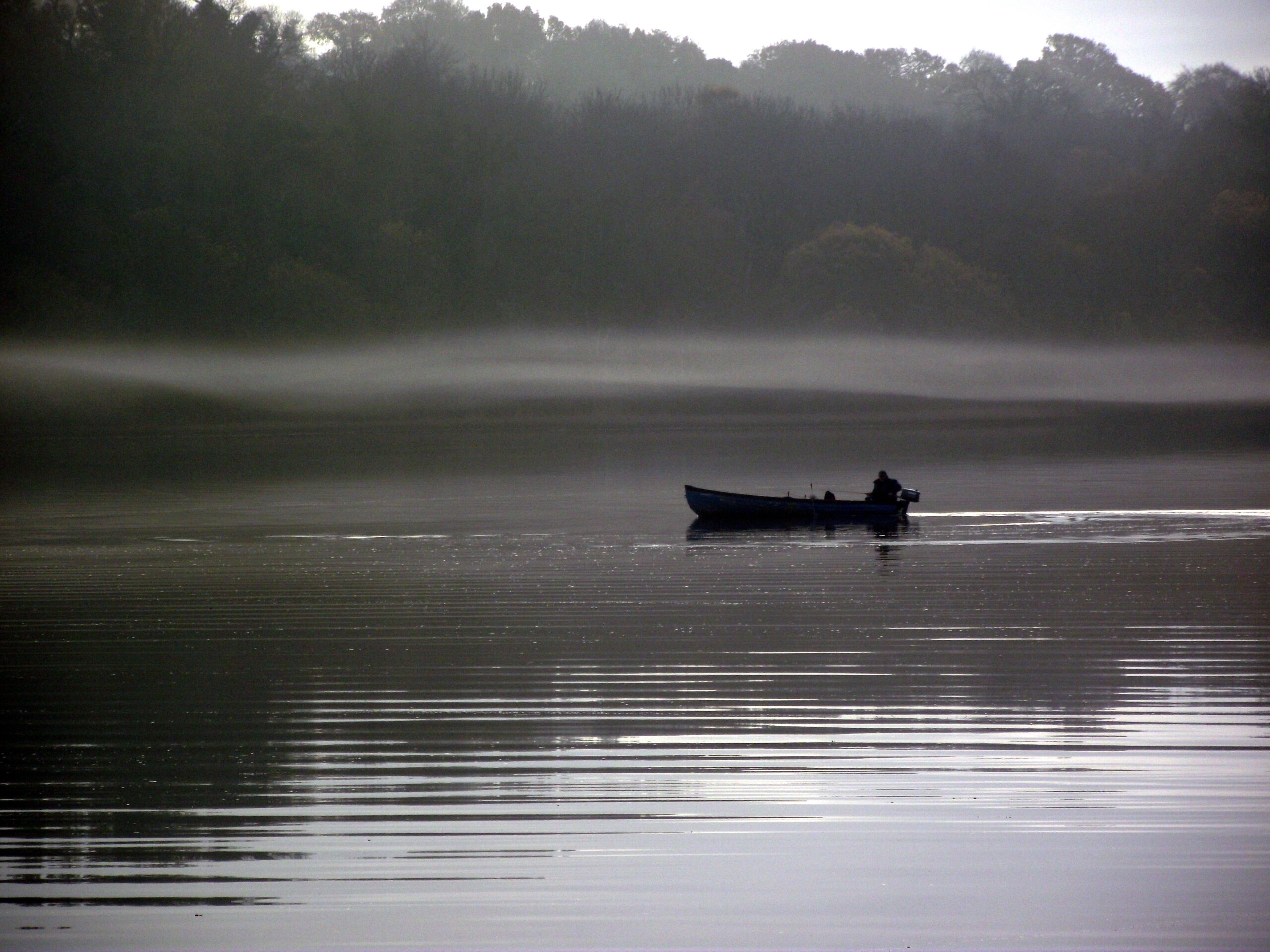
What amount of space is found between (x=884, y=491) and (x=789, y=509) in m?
2.02

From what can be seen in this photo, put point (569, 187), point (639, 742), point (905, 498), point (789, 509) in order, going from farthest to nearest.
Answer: point (569, 187) → point (905, 498) → point (789, 509) → point (639, 742)

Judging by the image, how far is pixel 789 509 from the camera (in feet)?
98.3

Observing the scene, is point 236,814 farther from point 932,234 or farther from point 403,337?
point 932,234

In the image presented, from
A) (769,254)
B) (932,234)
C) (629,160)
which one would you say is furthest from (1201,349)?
(629,160)

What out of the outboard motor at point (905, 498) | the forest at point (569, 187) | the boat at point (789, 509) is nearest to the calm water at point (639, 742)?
the boat at point (789, 509)

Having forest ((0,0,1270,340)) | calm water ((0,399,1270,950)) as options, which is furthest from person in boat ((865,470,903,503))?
forest ((0,0,1270,340))

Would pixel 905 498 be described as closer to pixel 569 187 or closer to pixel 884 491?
pixel 884 491

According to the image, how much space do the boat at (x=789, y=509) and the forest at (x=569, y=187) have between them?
51.8 meters

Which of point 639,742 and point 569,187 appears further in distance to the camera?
point 569,187

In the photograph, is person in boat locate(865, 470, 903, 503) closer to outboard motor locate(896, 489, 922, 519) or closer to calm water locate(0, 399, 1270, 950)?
outboard motor locate(896, 489, 922, 519)

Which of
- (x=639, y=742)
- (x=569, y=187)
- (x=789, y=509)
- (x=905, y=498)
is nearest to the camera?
(x=639, y=742)

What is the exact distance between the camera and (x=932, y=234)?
361 feet

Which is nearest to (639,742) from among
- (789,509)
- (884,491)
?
(789,509)

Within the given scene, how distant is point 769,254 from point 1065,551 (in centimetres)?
8124
